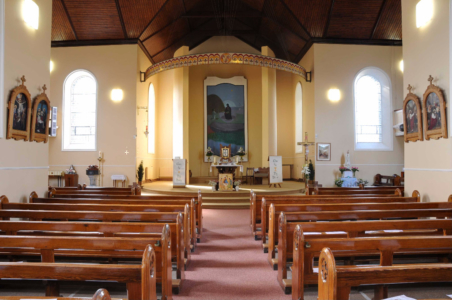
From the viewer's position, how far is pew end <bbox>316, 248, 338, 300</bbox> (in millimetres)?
1921

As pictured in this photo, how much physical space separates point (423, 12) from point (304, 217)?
5.34m

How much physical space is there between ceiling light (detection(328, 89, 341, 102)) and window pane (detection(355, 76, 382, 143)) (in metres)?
0.90

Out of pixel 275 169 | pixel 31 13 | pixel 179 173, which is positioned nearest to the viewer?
pixel 31 13

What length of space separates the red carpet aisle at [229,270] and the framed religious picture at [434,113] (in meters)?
3.88

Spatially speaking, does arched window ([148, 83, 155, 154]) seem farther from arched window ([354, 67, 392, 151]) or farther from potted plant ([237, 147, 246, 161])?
arched window ([354, 67, 392, 151])

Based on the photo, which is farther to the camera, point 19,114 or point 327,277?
point 19,114

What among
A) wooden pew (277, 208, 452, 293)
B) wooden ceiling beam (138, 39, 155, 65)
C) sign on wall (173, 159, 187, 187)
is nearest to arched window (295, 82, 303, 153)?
sign on wall (173, 159, 187, 187)

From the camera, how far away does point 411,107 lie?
6984mm

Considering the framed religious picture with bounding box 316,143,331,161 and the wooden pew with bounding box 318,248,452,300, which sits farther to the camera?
the framed religious picture with bounding box 316,143,331,161

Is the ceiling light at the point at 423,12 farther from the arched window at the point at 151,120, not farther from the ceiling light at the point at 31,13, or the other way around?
the arched window at the point at 151,120

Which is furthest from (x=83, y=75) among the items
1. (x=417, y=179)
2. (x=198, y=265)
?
(x=417, y=179)

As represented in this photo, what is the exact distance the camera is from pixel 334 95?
43.0ft

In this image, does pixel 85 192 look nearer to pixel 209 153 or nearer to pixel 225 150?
pixel 225 150

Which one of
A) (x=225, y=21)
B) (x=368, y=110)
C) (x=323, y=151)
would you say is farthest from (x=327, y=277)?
(x=225, y=21)
